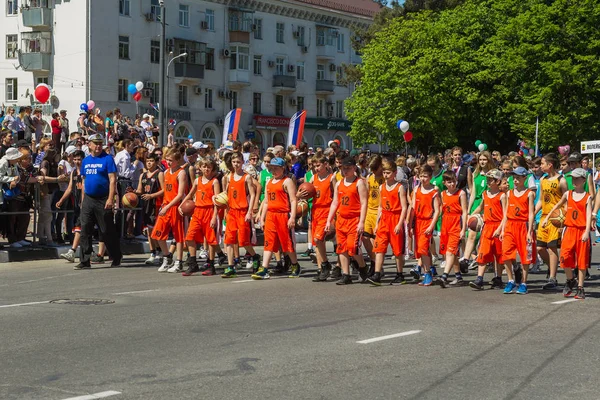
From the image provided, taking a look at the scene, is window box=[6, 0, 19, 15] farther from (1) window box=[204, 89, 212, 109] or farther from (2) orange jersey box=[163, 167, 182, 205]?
(2) orange jersey box=[163, 167, 182, 205]

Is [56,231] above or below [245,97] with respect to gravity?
below

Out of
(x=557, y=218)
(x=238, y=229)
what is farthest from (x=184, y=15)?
(x=557, y=218)

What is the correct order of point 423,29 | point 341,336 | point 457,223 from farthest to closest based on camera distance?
point 423,29, point 457,223, point 341,336

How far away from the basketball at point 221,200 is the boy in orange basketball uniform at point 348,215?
6.11ft

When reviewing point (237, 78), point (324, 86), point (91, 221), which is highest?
point (324, 86)

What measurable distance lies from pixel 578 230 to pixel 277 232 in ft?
14.1

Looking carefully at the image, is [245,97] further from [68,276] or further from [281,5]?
[68,276]

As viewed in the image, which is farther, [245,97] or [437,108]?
[245,97]

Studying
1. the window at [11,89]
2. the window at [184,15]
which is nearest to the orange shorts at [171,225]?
the window at [11,89]

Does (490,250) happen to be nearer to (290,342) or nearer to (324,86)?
(290,342)

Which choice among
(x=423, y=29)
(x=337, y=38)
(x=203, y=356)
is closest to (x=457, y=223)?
(x=203, y=356)

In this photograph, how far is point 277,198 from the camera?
1559 centimetres

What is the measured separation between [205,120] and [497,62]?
65.1ft

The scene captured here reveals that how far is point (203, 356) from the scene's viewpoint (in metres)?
8.82
